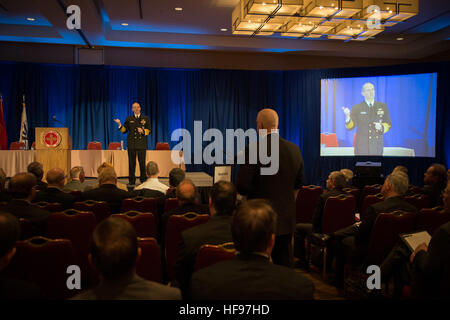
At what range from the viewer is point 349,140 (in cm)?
1075

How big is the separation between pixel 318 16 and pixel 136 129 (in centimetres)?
427

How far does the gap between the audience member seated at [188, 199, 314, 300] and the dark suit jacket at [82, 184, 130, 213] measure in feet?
9.26

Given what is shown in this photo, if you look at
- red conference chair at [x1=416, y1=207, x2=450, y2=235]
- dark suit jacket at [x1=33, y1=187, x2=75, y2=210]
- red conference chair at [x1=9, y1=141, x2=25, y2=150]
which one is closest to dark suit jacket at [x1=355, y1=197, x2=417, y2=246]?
red conference chair at [x1=416, y1=207, x2=450, y2=235]

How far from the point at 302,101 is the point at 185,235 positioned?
33.9ft

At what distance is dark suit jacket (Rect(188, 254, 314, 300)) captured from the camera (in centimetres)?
133

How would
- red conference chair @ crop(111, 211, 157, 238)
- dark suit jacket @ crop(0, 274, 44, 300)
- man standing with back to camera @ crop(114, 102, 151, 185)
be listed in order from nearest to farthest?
1. dark suit jacket @ crop(0, 274, 44, 300)
2. red conference chair @ crop(111, 211, 157, 238)
3. man standing with back to camera @ crop(114, 102, 151, 185)

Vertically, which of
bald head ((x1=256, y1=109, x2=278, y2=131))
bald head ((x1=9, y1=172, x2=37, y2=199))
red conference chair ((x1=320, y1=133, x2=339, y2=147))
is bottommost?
bald head ((x1=9, y1=172, x2=37, y2=199))

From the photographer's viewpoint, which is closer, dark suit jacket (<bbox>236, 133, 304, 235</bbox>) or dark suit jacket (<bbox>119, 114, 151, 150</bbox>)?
dark suit jacket (<bbox>236, 133, 304, 235</bbox>)

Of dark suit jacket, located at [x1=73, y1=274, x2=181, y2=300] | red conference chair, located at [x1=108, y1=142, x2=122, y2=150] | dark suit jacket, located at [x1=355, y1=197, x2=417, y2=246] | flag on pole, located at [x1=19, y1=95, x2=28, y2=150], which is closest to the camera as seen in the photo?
dark suit jacket, located at [x1=73, y1=274, x2=181, y2=300]

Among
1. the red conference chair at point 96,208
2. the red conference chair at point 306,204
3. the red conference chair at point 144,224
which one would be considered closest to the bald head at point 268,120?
the red conference chair at point 144,224

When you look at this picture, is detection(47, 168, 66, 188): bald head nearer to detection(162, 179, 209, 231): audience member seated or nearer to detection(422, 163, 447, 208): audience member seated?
detection(162, 179, 209, 231): audience member seated

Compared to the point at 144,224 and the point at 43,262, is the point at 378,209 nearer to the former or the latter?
the point at 144,224

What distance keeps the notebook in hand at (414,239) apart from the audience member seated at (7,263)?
7.65 ft
